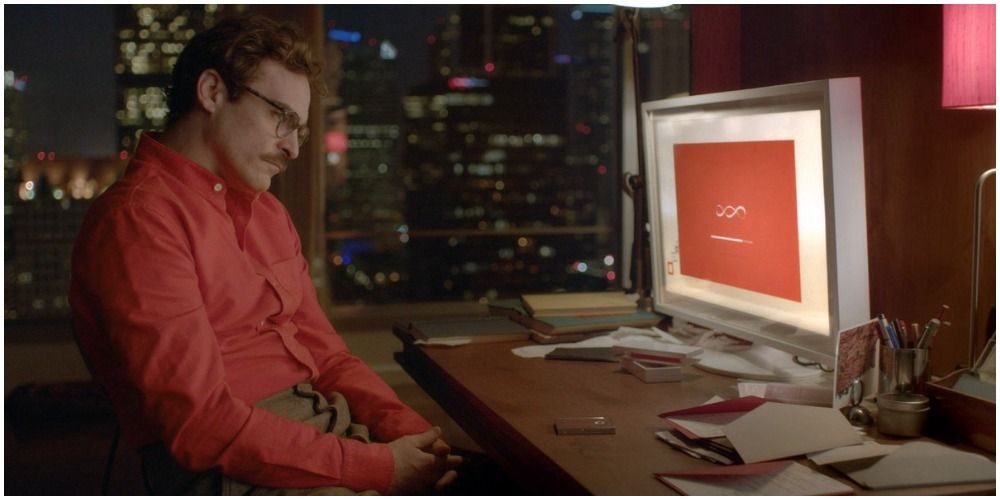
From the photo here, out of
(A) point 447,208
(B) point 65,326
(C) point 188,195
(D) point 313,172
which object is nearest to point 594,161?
(A) point 447,208

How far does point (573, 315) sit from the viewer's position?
78.0 inches

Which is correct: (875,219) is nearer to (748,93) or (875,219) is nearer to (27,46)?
(748,93)

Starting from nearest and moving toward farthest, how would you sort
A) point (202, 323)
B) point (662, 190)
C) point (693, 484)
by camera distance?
point (693, 484)
point (202, 323)
point (662, 190)

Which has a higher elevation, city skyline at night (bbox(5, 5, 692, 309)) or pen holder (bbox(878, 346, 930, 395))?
city skyline at night (bbox(5, 5, 692, 309))

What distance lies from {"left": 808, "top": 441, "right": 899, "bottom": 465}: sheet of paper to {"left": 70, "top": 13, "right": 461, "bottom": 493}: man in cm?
54

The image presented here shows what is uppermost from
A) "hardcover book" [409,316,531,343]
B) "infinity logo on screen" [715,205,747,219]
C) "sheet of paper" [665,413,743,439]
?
"infinity logo on screen" [715,205,747,219]

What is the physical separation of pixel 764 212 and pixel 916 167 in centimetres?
31

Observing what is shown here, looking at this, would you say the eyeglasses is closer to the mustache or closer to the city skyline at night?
the mustache

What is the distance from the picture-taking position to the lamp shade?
3.93ft

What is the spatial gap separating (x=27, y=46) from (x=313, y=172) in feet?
3.90

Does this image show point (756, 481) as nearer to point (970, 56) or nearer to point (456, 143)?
point (970, 56)

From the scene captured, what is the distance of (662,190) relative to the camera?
1864mm

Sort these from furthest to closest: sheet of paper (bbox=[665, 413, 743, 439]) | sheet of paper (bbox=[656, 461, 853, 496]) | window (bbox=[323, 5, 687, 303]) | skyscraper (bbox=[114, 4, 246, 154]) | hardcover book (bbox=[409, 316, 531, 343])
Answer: window (bbox=[323, 5, 687, 303]) < skyscraper (bbox=[114, 4, 246, 154]) < hardcover book (bbox=[409, 316, 531, 343]) < sheet of paper (bbox=[665, 413, 743, 439]) < sheet of paper (bbox=[656, 461, 853, 496])

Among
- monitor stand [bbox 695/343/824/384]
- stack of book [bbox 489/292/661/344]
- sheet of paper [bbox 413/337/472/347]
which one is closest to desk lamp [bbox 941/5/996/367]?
monitor stand [bbox 695/343/824/384]
